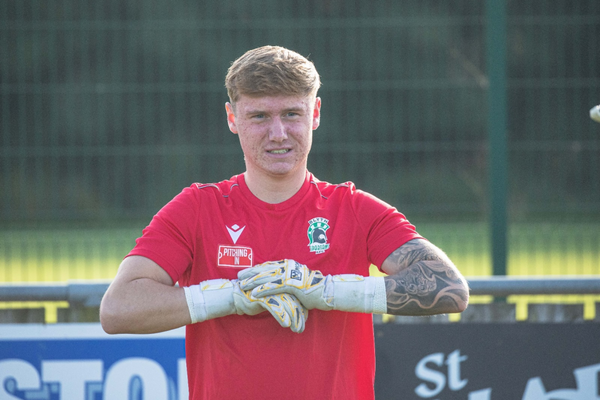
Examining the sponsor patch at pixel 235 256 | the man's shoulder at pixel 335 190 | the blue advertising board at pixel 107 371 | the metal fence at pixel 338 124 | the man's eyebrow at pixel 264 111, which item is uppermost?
the metal fence at pixel 338 124

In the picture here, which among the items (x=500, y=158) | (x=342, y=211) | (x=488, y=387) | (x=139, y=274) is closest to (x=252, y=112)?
(x=342, y=211)

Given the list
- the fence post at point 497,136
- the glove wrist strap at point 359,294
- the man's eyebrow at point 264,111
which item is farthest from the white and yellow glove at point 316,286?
the fence post at point 497,136

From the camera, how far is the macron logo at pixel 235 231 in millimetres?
2693

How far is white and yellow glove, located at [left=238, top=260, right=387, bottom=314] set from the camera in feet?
8.14

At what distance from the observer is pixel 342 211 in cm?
276

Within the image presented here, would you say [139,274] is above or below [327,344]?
above

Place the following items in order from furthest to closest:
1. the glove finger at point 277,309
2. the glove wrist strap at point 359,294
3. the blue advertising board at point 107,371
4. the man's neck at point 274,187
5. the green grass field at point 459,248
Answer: the green grass field at point 459,248
the blue advertising board at point 107,371
the man's neck at point 274,187
the glove wrist strap at point 359,294
the glove finger at point 277,309

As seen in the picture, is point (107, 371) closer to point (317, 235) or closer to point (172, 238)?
point (172, 238)

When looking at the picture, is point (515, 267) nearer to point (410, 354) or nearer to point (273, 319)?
point (410, 354)

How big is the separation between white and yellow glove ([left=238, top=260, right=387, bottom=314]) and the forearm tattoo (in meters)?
0.04

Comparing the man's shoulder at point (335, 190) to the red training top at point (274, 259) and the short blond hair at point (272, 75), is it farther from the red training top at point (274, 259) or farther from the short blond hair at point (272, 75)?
the short blond hair at point (272, 75)

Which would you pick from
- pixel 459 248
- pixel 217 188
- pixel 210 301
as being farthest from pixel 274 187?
pixel 459 248

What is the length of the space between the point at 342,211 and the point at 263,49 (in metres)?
0.66

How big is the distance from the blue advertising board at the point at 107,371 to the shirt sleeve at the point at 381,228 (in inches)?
60.1
